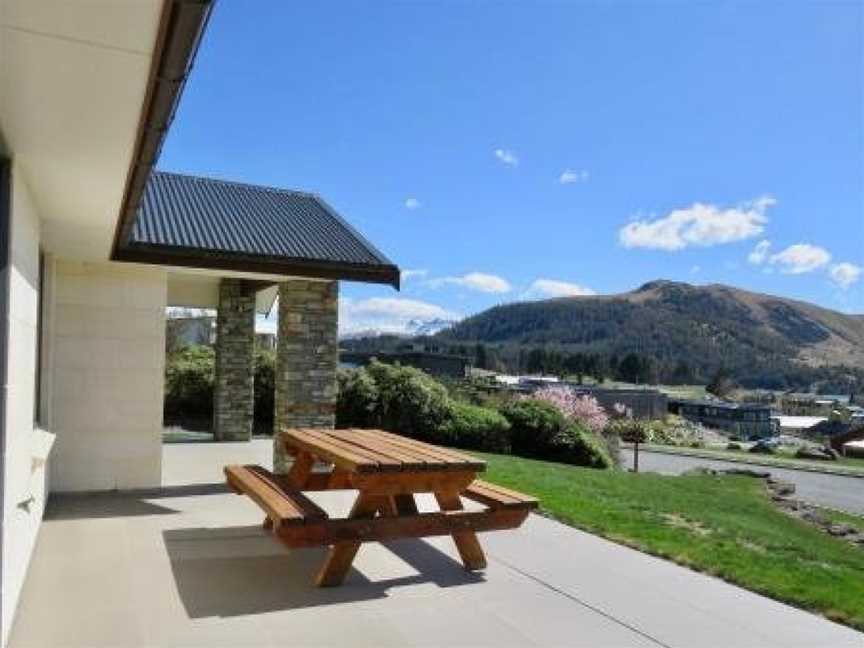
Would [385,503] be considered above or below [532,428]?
above

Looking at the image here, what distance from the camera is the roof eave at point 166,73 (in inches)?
91.1

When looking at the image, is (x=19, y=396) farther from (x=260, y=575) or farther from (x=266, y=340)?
(x=266, y=340)

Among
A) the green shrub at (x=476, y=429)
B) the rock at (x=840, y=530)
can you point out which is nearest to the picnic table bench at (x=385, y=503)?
the rock at (x=840, y=530)

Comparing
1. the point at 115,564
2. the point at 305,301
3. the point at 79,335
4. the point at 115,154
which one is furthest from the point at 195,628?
the point at 305,301

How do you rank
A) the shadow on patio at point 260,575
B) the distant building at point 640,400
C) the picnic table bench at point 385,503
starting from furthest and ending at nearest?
the distant building at point 640,400, the picnic table bench at point 385,503, the shadow on patio at point 260,575

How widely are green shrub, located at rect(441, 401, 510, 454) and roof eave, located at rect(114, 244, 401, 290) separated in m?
7.26

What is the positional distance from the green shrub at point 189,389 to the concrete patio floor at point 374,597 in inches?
387

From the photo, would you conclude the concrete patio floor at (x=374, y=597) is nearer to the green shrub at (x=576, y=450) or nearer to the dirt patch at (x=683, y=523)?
the dirt patch at (x=683, y=523)

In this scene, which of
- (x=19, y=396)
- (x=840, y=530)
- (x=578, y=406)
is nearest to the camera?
(x=19, y=396)

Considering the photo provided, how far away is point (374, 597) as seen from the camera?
4758 millimetres

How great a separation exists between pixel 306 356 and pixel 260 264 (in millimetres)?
1401

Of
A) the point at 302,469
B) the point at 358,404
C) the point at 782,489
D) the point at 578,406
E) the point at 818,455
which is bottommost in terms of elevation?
the point at 818,455

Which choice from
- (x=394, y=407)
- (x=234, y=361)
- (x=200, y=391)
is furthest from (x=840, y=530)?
(x=200, y=391)

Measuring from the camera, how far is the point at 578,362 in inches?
4510
